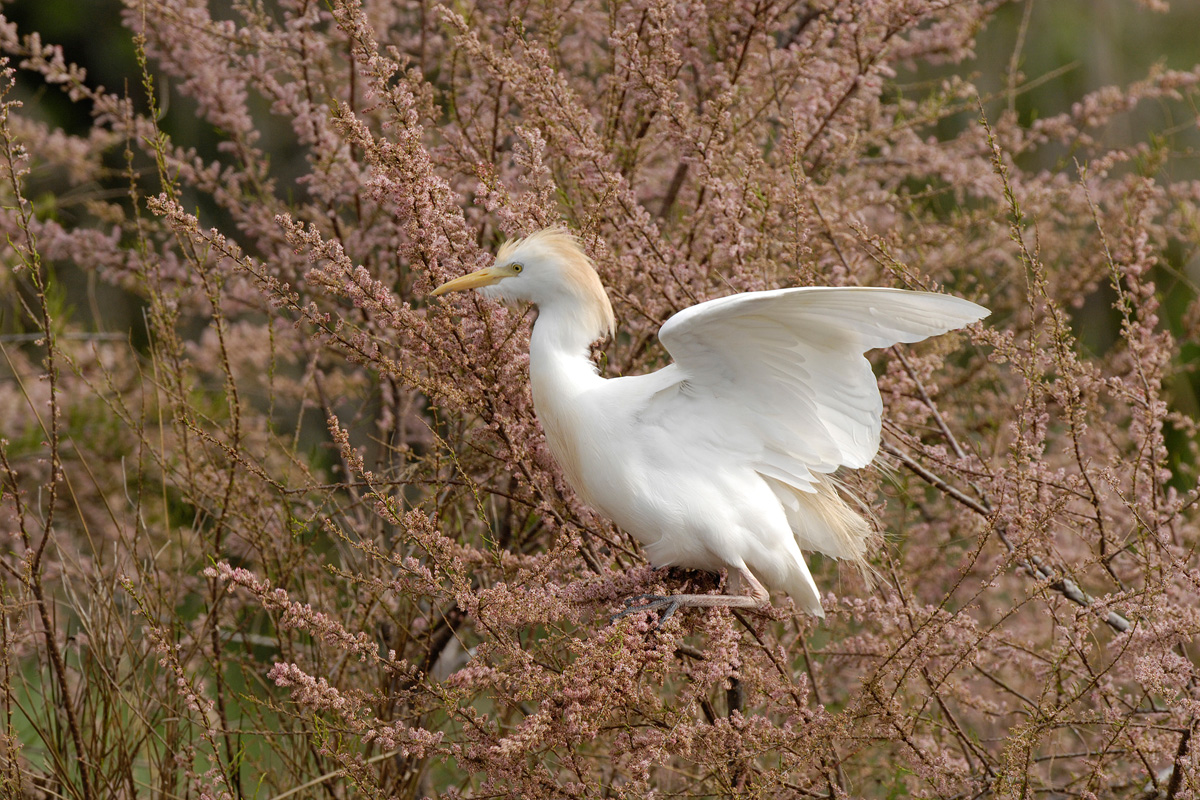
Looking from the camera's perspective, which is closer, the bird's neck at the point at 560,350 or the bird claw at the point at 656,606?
the bird claw at the point at 656,606

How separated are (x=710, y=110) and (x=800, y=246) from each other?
1.54 ft

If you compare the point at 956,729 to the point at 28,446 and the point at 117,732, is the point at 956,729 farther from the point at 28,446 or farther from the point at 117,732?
the point at 28,446

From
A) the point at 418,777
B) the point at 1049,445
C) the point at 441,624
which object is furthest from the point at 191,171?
the point at 1049,445

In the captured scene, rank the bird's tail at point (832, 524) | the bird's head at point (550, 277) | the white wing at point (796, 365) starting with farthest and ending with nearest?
the bird's tail at point (832, 524)
the bird's head at point (550, 277)
the white wing at point (796, 365)

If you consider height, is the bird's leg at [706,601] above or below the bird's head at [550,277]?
below

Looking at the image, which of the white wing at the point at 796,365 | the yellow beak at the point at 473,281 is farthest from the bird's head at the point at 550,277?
the white wing at the point at 796,365

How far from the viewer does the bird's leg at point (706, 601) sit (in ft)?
6.21

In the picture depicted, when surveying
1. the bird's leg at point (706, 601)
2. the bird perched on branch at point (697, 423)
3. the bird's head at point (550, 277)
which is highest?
the bird's head at point (550, 277)

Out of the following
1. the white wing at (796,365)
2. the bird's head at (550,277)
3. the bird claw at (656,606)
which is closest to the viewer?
the white wing at (796,365)

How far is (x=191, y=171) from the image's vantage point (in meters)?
3.02

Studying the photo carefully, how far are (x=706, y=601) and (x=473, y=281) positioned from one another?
0.70 meters

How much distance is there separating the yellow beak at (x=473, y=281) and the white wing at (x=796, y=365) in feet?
1.16

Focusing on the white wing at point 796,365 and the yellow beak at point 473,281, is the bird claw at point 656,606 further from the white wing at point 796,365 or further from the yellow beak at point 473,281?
the yellow beak at point 473,281

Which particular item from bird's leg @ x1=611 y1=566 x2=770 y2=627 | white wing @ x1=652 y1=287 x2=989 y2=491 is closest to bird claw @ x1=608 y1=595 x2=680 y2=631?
bird's leg @ x1=611 y1=566 x2=770 y2=627
